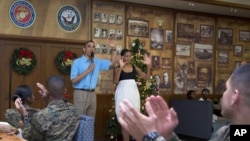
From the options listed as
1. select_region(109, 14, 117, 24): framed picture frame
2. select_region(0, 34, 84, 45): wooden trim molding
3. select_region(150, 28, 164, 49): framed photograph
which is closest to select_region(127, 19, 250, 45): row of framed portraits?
select_region(150, 28, 164, 49): framed photograph

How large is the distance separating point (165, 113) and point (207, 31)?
26.0ft

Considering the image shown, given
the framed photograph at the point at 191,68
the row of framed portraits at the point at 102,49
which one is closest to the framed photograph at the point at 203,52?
the framed photograph at the point at 191,68

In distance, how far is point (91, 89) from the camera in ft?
19.1

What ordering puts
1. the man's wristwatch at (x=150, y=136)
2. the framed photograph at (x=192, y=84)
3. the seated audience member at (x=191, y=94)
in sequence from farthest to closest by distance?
the framed photograph at (x=192, y=84)
the seated audience member at (x=191, y=94)
the man's wristwatch at (x=150, y=136)

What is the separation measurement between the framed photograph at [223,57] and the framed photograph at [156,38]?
1.78 meters

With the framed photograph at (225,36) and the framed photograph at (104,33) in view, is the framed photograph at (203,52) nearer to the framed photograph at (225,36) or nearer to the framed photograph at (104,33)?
the framed photograph at (225,36)

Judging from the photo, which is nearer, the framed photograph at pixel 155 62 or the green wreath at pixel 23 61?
the green wreath at pixel 23 61

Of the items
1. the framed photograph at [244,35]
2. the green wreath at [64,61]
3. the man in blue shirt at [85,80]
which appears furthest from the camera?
the framed photograph at [244,35]

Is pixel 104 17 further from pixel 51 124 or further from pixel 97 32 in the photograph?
pixel 51 124

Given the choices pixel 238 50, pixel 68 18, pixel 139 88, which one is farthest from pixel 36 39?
pixel 238 50

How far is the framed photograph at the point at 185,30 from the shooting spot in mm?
8500

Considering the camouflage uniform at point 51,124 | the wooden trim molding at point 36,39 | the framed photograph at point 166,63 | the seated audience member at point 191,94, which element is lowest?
the seated audience member at point 191,94

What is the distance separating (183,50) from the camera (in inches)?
338

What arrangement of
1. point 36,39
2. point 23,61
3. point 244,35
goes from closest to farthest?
point 23,61, point 36,39, point 244,35
